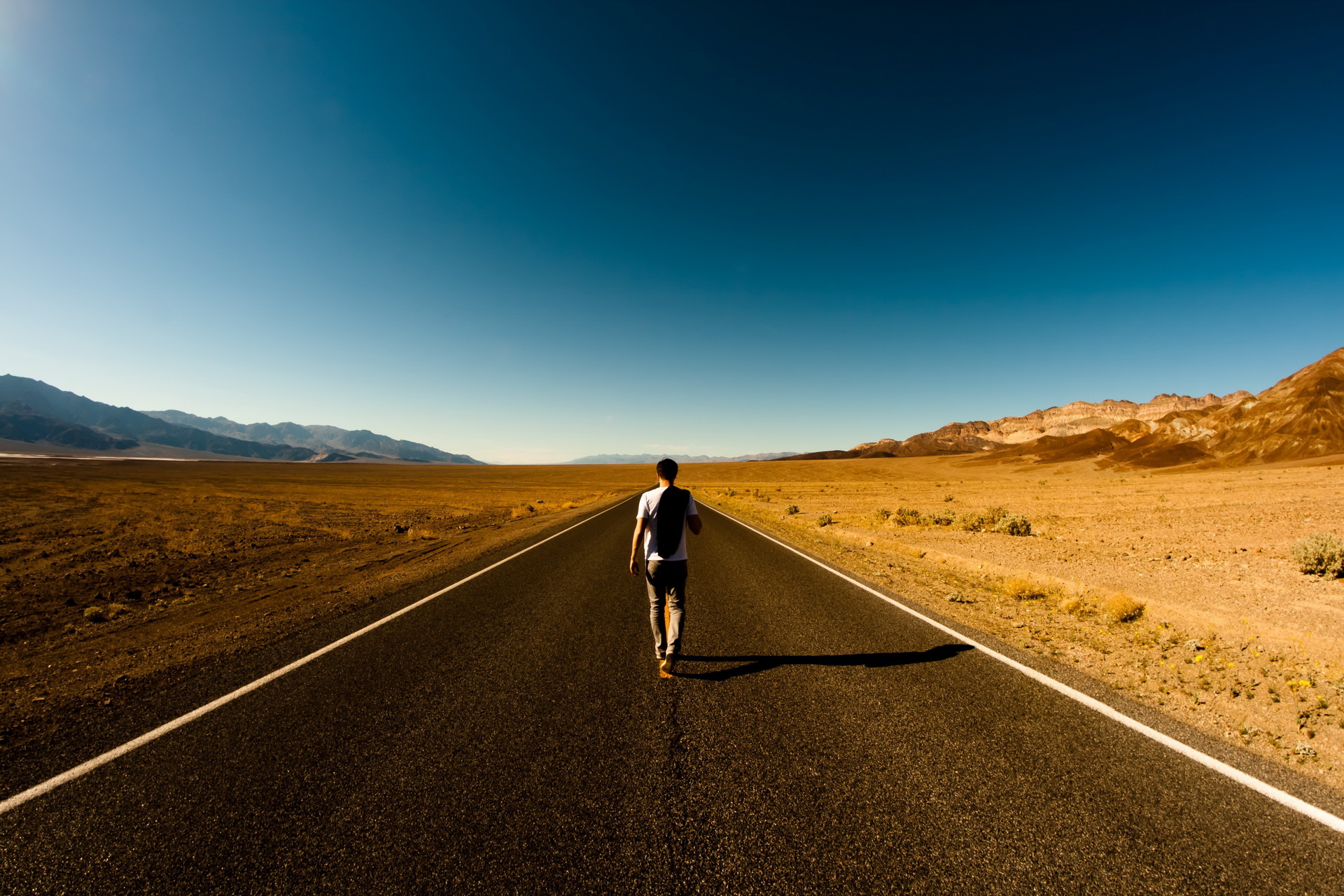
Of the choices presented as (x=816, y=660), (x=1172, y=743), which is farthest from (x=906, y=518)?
(x=1172, y=743)

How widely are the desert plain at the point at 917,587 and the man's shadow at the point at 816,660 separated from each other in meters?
1.50

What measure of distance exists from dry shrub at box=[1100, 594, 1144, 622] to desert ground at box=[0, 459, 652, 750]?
1147 centimetres

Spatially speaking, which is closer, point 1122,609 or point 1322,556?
point 1122,609

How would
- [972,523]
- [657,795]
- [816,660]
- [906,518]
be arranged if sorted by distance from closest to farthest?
[657,795] < [816,660] < [972,523] < [906,518]

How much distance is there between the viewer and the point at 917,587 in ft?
30.8

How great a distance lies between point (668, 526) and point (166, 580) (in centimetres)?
1200

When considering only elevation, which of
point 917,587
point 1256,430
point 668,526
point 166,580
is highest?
point 1256,430

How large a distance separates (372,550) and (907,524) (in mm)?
18507

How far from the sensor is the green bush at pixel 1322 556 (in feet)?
29.5

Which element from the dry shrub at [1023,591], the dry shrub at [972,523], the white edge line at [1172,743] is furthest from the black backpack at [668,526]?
the dry shrub at [972,523]

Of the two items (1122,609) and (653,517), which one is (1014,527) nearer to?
(1122,609)

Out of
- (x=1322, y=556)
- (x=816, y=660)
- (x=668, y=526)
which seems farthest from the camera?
(x=1322, y=556)

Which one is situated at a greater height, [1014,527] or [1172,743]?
[1014,527]

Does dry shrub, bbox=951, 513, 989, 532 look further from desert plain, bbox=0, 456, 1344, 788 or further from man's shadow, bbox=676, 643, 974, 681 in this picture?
man's shadow, bbox=676, 643, 974, 681
